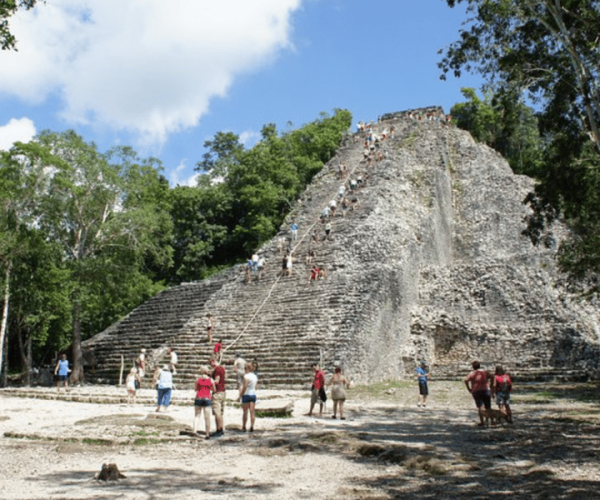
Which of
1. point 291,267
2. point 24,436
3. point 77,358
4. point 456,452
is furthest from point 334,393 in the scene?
point 77,358

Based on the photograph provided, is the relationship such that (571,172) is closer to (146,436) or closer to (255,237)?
(146,436)

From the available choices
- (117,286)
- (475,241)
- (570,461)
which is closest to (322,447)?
(570,461)

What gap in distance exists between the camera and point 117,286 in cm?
2306

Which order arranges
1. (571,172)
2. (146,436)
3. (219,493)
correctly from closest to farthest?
1. (219,493)
2. (146,436)
3. (571,172)

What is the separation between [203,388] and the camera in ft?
31.0

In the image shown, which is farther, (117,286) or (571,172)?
(117,286)

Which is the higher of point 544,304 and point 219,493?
point 544,304

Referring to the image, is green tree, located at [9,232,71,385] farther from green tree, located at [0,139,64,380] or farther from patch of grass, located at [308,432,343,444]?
patch of grass, located at [308,432,343,444]

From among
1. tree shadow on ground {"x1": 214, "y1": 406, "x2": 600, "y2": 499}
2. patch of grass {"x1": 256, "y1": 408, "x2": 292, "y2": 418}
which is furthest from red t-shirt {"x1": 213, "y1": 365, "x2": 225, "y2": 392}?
patch of grass {"x1": 256, "y1": 408, "x2": 292, "y2": 418}

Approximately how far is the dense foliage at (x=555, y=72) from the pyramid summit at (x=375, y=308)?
4.73 m

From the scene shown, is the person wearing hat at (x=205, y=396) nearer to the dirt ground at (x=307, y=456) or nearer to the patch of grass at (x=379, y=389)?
the dirt ground at (x=307, y=456)

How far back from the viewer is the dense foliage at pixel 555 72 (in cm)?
1163

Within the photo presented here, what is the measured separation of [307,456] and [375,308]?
1146 centimetres

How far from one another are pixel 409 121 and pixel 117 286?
2288cm
